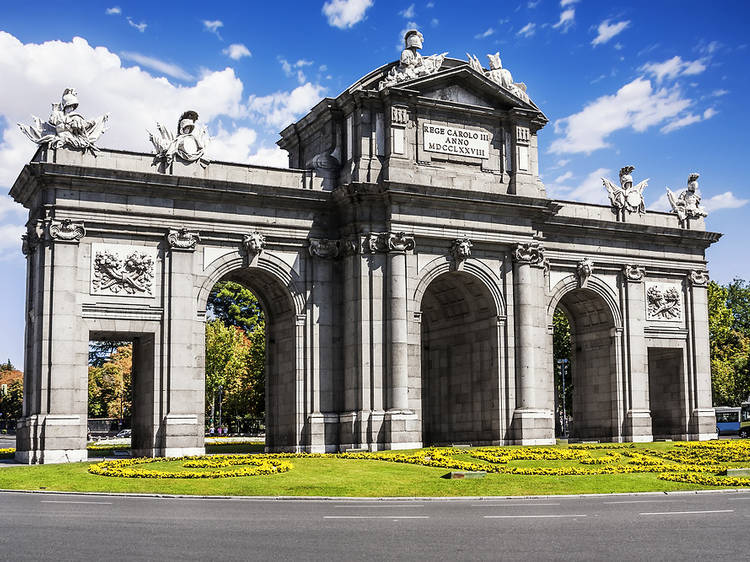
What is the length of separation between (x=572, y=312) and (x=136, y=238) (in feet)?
95.9

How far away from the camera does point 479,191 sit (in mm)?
51781

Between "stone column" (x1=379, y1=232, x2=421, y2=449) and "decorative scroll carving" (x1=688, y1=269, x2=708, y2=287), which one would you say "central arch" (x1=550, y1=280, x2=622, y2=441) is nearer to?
"decorative scroll carving" (x1=688, y1=269, x2=708, y2=287)

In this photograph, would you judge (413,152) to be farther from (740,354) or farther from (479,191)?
(740,354)

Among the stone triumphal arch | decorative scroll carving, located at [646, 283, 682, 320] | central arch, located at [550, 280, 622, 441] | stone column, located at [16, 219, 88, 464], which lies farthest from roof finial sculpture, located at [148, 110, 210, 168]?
decorative scroll carving, located at [646, 283, 682, 320]

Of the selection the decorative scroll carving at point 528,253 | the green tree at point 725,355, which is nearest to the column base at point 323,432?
the decorative scroll carving at point 528,253

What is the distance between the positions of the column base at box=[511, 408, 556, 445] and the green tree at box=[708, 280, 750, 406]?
42234 millimetres

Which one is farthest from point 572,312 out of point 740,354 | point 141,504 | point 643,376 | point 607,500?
point 740,354

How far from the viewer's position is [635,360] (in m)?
59.9

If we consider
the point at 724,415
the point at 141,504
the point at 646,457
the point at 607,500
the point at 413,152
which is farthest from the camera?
the point at 724,415

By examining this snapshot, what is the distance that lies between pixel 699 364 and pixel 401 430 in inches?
926

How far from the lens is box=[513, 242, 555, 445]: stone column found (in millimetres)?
52219

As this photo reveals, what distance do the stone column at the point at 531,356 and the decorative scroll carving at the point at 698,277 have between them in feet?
43.8

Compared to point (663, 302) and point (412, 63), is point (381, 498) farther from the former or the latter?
point (663, 302)

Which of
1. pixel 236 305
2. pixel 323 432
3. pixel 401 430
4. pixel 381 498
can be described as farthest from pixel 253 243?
pixel 236 305
